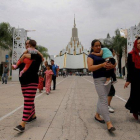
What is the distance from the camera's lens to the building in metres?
78.6

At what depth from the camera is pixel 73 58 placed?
8231 centimetres

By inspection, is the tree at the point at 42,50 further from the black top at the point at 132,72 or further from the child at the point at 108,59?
the child at the point at 108,59

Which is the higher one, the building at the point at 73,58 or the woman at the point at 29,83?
the building at the point at 73,58

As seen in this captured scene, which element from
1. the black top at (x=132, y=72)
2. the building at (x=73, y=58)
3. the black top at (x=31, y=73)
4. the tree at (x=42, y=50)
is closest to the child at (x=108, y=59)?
the black top at (x=132, y=72)

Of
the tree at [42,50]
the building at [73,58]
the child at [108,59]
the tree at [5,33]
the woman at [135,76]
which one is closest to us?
the child at [108,59]

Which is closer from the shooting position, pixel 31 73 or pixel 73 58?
pixel 31 73

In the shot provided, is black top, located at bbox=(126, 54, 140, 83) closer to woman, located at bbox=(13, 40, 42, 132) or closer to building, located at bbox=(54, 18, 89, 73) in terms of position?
woman, located at bbox=(13, 40, 42, 132)

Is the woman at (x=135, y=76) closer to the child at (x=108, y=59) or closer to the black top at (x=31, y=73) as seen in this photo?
the child at (x=108, y=59)

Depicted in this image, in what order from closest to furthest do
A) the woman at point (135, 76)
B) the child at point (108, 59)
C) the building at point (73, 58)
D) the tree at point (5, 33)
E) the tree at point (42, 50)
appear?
the child at point (108, 59) < the woman at point (135, 76) < the tree at point (5, 33) < the tree at point (42, 50) < the building at point (73, 58)

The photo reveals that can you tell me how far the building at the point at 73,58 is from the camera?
78625 mm

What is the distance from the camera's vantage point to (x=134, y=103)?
3.78m

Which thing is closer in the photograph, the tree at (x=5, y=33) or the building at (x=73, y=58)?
the tree at (x=5, y=33)

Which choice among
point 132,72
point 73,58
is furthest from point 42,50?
point 132,72

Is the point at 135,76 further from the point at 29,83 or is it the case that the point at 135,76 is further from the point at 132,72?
the point at 29,83
